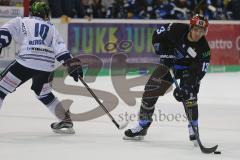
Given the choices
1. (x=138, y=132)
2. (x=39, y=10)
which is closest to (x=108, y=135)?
(x=138, y=132)

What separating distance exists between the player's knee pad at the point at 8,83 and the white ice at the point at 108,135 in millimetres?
464

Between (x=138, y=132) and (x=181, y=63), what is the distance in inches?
32.1

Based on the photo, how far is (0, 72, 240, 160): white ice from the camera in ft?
18.9

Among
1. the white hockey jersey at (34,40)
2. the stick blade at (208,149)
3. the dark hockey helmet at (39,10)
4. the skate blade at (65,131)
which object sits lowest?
the skate blade at (65,131)

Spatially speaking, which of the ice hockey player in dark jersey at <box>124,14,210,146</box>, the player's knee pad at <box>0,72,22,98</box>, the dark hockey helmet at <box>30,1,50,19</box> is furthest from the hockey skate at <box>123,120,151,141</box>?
the dark hockey helmet at <box>30,1,50,19</box>

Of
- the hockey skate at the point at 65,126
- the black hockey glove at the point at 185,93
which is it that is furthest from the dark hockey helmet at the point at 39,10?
the black hockey glove at the point at 185,93

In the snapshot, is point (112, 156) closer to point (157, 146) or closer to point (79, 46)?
point (157, 146)

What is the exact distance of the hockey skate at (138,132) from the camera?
21.6 ft

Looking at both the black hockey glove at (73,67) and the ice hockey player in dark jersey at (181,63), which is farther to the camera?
the black hockey glove at (73,67)

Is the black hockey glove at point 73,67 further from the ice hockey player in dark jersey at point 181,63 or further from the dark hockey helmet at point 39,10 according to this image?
the ice hockey player in dark jersey at point 181,63

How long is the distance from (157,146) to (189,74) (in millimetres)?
751

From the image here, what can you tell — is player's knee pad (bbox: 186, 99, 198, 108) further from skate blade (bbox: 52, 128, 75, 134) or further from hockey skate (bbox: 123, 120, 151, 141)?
skate blade (bbox: 52, 128, 75, 134)

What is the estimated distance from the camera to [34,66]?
6590 mm

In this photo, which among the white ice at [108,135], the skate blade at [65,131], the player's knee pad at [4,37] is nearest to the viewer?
the white ice at [108,135]
